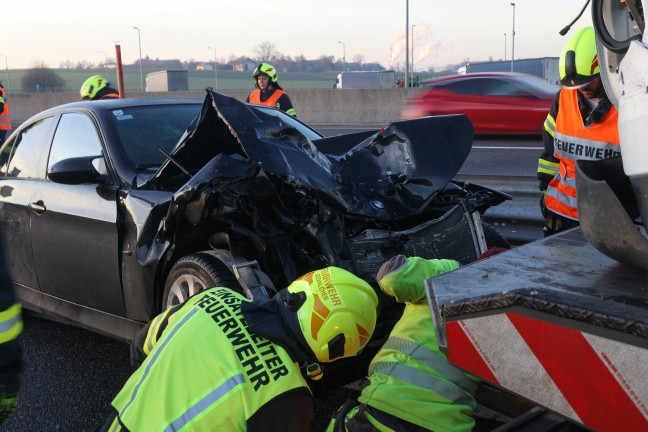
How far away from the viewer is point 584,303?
1.64 metres

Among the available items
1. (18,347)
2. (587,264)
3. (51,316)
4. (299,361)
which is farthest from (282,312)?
(51,316)

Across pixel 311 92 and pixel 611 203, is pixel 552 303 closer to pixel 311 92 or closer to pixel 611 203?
pixel 611 203

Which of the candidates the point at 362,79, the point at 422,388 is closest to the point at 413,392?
the point at 422,388

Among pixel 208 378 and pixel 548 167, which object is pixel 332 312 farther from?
pixel 548 167

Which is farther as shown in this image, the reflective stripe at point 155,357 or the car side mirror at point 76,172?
the car side mirror at point 76,172

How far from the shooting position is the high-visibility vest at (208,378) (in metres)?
2.02

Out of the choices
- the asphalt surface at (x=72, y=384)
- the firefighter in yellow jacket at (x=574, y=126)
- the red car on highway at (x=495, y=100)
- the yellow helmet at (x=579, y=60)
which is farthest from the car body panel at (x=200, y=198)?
the red car on highway at (x=495, y=100)

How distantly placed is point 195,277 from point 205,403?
1.92 meters

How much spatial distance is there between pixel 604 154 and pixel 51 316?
3.66 m

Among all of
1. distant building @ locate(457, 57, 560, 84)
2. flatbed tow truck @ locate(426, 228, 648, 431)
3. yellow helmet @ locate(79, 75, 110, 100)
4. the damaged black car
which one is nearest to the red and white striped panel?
flatbed tow truck @ locate(426, 228, 648, 431)

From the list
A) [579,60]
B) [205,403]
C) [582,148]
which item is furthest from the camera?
[582,148]

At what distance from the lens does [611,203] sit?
2000 millimetres

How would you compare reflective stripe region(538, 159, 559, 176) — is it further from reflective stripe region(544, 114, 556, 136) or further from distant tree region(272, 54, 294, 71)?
distant tree region(272, 54, 294, 71)

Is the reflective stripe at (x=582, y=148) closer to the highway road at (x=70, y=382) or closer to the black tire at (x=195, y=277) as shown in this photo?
the highway road at (x=70, y=382)
